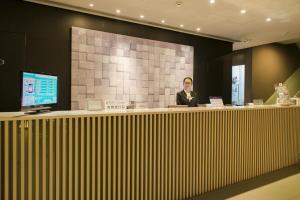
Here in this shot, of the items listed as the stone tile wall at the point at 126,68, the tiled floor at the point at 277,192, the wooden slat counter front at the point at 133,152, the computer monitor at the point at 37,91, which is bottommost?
the tiled floor at the point at 277,192

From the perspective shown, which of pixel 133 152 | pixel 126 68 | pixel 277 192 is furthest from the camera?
pixel 126 68

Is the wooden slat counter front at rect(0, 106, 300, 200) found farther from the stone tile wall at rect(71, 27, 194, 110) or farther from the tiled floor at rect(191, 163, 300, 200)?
the stone tile wall at rect(71, 27, 194, 110)

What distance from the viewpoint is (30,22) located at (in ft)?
18.2

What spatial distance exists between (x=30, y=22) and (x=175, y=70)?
13.7ft

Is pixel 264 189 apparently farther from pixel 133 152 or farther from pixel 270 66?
pixel 270 66

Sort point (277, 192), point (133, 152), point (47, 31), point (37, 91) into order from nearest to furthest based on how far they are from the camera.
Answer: point (37, 91) → point (133, 152) → point (277, 192) → point (47, 31)

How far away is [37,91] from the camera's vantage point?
2.24m

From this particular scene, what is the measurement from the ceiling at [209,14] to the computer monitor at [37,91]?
11.8 ft

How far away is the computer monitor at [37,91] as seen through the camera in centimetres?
203

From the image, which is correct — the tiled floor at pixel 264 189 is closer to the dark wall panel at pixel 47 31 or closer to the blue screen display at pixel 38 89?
the blue screen display at pixel 38 89

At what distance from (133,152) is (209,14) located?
16.4 ft

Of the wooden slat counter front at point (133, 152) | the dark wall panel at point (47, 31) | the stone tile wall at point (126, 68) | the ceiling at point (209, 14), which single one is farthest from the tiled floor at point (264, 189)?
the dark wall panel at point (47, 31)

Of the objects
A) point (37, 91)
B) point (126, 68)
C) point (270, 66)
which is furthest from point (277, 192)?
point (270, 66)

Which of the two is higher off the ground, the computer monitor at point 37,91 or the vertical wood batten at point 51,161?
the computer monitor at point 37,91
